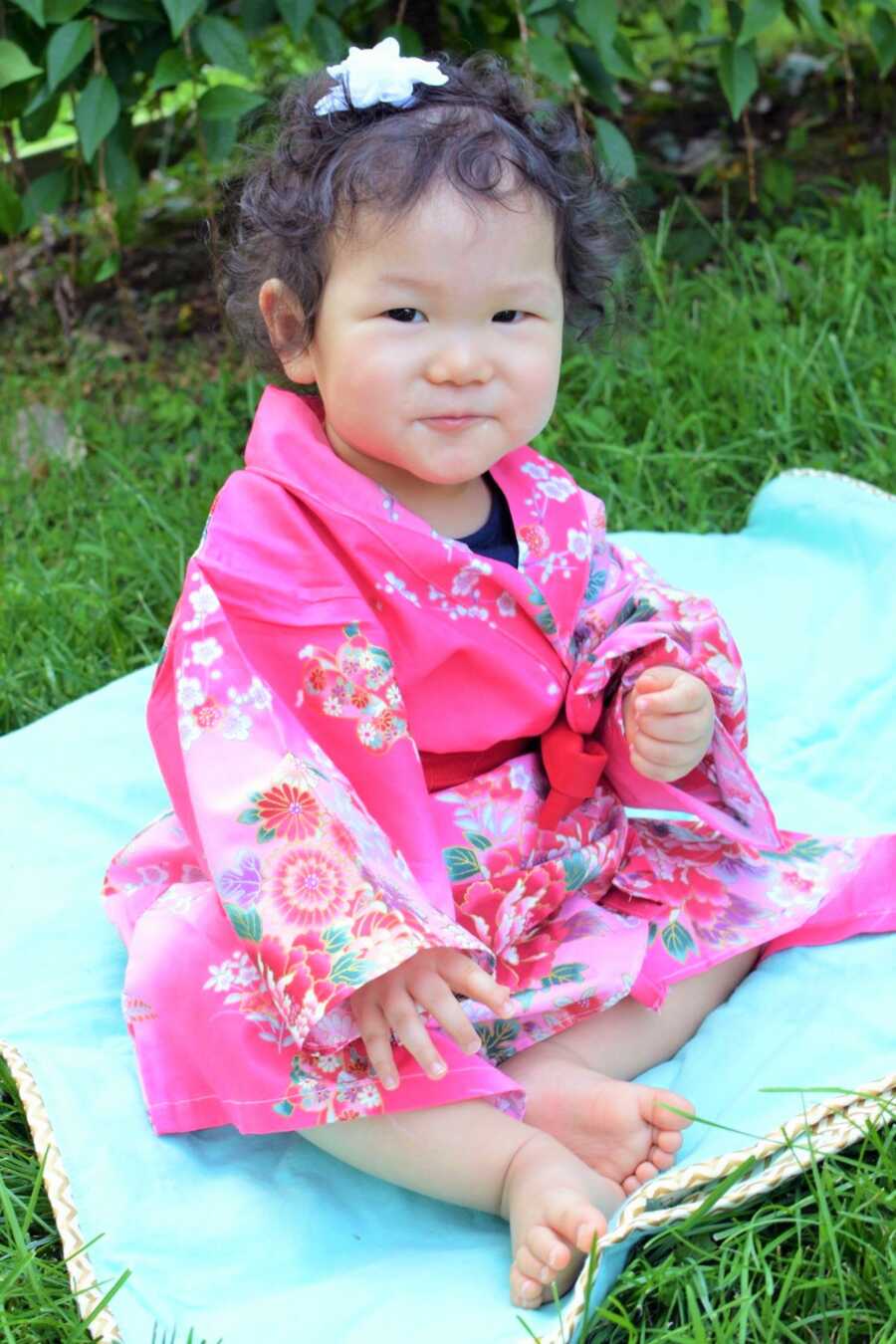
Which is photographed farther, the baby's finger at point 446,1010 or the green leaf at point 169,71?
the green leaf at point 169,71

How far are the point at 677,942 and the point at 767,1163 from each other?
34 cm

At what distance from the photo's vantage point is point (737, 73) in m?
3.04

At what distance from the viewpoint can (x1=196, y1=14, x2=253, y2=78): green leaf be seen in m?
2.78

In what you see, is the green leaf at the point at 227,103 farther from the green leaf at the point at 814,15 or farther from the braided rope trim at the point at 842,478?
the braided rope trim at the point at 842,478

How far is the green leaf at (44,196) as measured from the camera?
315 cm

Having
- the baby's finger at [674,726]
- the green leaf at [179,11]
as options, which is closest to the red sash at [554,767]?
the baby's finger at [674,726]

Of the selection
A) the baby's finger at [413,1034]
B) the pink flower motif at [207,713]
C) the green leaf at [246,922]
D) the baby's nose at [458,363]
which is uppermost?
the baby's nose at [458,363]

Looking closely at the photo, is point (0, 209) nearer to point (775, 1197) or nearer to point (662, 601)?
point (662, 601)

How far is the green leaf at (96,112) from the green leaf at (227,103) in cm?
15

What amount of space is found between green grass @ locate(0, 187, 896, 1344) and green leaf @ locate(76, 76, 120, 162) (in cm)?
54

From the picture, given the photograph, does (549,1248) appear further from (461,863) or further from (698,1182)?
(461,863)

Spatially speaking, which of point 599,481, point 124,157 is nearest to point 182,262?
point 124,157

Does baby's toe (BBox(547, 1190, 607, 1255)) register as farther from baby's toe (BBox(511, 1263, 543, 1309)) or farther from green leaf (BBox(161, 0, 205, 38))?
green leaf (BBox(161, 0, 205, 38))

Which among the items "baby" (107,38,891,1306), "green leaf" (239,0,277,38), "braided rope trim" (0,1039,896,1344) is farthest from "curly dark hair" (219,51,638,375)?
"green leaf" (239,0,277,38)
